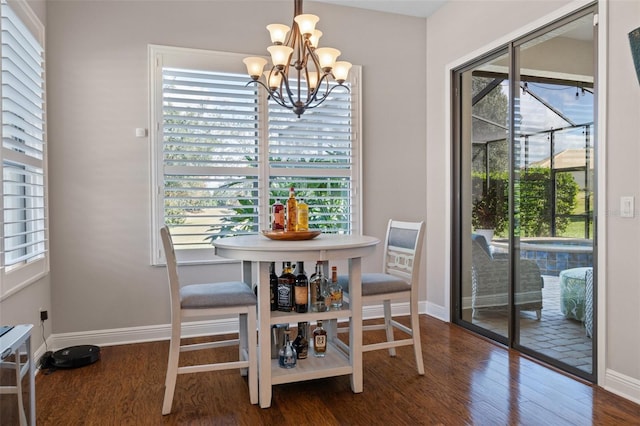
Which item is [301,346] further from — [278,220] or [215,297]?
[278,220]

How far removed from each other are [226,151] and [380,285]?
1735mm

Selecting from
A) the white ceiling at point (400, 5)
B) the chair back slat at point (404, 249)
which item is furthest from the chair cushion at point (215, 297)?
the white ceiling at point (400, 5)

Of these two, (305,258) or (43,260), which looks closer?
Result: (305,258)

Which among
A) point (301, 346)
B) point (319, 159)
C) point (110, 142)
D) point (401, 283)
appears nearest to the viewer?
point (301, 346)

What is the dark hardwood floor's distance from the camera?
228 centimetres

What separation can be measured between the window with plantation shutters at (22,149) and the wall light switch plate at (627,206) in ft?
11.0

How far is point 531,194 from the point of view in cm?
318

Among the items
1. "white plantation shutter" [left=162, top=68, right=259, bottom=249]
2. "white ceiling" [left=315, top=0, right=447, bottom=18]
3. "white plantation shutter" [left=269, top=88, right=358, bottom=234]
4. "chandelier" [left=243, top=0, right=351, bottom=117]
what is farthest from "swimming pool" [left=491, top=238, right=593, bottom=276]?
"white ceiling" [left=315, top=0, right=447, bottom=18]

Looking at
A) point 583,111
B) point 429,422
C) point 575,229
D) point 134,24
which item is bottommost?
point 429,422

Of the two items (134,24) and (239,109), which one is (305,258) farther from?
(134,24)

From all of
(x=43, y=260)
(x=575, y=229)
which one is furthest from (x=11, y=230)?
(x=575, y=229)

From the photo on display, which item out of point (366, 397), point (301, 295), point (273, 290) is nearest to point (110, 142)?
point (273, 290)

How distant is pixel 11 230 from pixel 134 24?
70.3 inches

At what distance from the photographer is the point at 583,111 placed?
110 inches
